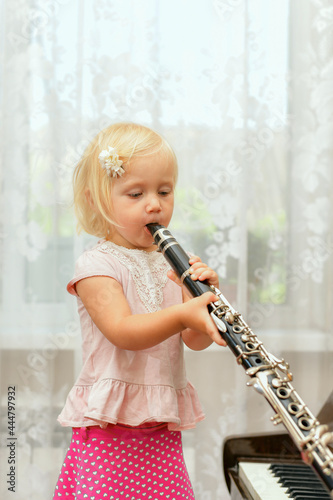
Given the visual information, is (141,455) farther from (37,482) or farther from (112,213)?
(37,482)

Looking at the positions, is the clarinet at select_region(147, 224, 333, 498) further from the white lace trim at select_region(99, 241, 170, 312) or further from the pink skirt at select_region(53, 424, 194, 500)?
the pink skirt at select_region(53, 424, 194, 500)

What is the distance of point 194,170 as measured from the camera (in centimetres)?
113

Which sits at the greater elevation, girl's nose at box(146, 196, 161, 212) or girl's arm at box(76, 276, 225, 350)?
girl's nose at box(146, 196, 161, 212)

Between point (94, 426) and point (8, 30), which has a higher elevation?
point (8, 30)

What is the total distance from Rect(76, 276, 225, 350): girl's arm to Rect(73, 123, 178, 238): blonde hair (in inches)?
3.0

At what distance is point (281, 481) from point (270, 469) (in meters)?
0.05

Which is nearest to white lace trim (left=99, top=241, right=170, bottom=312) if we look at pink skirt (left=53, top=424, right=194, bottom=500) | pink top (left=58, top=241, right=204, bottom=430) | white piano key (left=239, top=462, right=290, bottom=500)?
pink top (left=58, top=241, right=204, bottom=430)

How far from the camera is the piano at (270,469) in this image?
71 centimetres

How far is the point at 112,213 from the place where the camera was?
664 millimetres

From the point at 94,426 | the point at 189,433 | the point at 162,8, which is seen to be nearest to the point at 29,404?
the point at 189,433

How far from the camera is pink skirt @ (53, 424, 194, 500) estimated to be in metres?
0.67

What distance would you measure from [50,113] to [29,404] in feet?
1.82

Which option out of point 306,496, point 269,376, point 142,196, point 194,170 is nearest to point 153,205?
point 142,196

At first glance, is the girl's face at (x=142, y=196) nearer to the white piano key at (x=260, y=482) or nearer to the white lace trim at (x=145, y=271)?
the white lace trim at (x=145, y=271)
